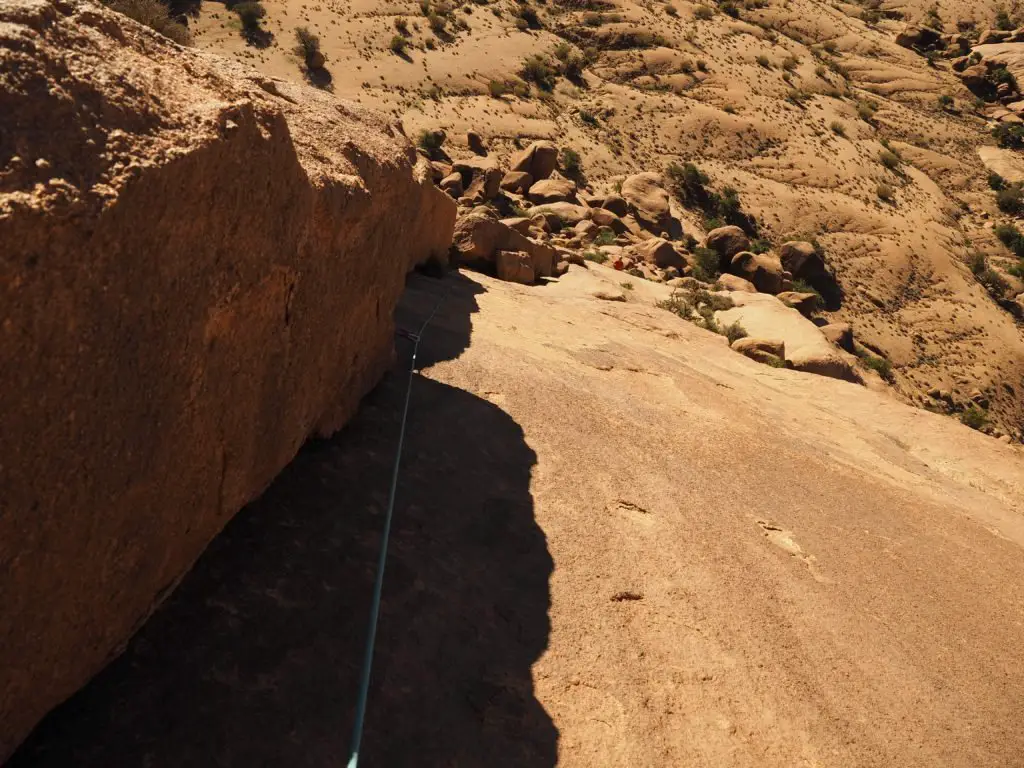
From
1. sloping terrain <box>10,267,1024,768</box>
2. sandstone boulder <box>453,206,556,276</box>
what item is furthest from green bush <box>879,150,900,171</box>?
sloping terrain <box>10,267,1024,768</box>

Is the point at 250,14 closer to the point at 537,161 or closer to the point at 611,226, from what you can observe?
the point at 537,161

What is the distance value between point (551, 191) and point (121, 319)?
84.7ft

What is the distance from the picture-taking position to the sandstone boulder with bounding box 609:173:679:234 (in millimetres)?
30234

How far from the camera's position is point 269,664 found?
13.1 ft

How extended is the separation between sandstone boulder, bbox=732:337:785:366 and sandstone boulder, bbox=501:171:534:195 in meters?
13.2

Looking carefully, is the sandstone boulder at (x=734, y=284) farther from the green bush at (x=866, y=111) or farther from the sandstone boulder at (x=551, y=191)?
the green bush at (x=866, y=111)

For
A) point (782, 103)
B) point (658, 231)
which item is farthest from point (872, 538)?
point (782, 103)

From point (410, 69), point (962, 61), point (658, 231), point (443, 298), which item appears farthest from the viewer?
point (962, 61)

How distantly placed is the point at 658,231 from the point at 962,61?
114 feet

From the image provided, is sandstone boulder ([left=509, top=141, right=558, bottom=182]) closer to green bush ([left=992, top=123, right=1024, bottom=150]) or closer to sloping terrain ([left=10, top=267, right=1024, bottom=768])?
sloping terrain ([left=10, top=267, right=1024, bottom=768])

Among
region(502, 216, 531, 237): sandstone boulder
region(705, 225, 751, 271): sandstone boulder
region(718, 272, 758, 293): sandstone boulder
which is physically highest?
region(502, 216, 531, 237): sandstone boulder

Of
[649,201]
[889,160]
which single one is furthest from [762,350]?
[889,160]

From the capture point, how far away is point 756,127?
38.4 m

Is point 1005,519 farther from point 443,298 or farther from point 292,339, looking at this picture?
point 292,339
